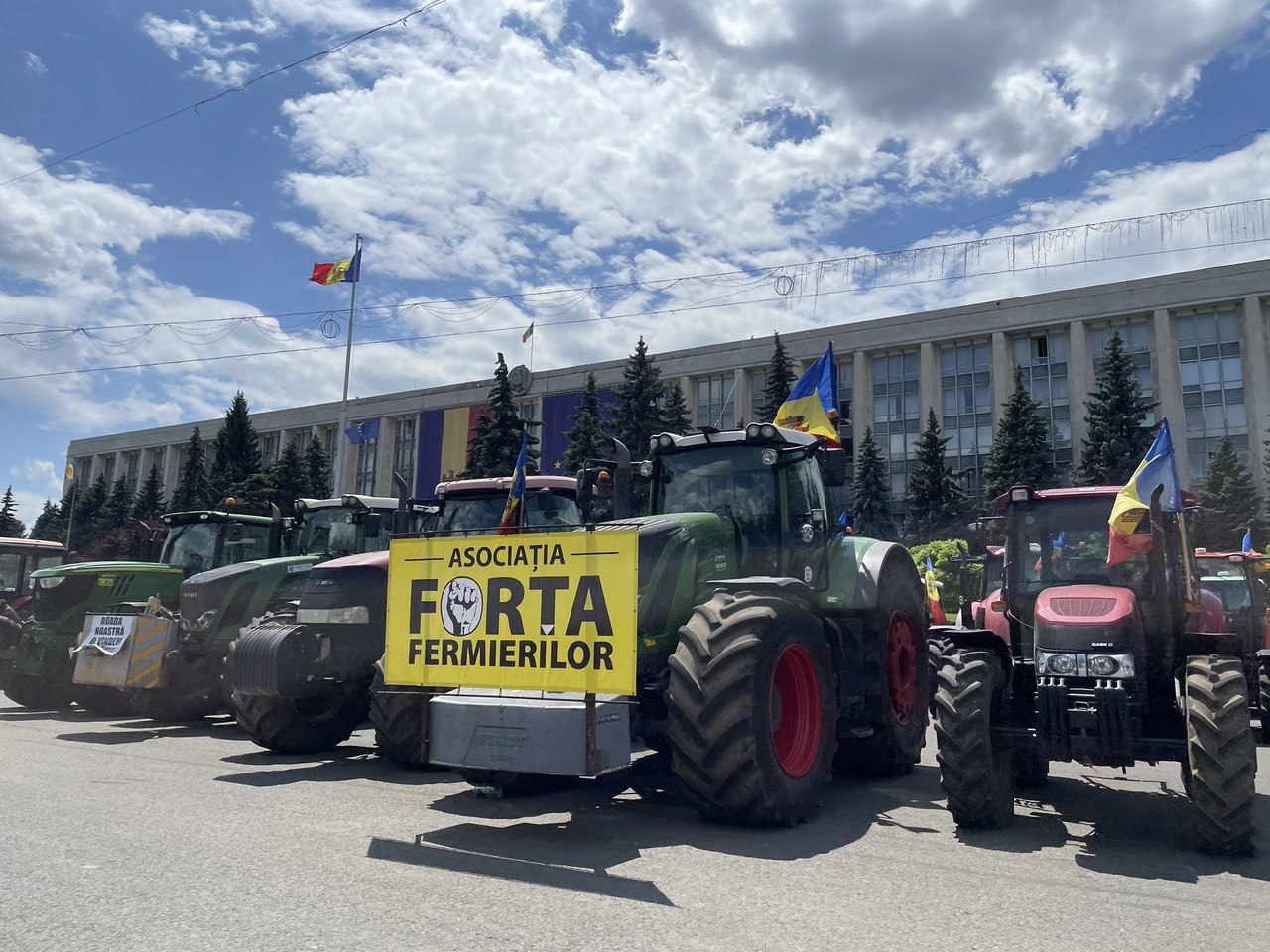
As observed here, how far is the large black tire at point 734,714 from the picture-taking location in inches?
237

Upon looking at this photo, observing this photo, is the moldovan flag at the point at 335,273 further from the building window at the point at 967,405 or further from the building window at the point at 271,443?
the building window at the point at 271,443

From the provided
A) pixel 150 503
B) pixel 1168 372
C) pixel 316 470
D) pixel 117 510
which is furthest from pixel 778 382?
pixel 117 510

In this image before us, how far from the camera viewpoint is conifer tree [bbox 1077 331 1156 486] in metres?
42.4

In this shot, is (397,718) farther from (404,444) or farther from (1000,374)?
(404,444)

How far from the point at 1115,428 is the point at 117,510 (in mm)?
67790

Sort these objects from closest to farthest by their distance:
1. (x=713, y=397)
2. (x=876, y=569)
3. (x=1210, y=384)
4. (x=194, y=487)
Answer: (x=876, y=569)
(x=1210, y=384)
(x=194, y=487)
(x=713, y=397)

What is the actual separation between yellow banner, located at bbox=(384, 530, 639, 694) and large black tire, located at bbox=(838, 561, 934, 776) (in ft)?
10.6

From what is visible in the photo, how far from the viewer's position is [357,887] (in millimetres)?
4969

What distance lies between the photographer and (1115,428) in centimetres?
4306

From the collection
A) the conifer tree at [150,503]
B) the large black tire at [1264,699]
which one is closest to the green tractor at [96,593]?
the large black tire at [1264,699]

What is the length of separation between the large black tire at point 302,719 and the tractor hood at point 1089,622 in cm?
620

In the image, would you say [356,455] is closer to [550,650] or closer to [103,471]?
[103,471]

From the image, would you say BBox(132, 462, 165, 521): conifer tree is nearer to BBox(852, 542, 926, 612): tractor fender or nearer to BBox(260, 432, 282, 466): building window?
BBox(260, 432, 282, 466): building window

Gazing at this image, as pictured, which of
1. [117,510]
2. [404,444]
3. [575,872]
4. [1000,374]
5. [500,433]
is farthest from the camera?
[404,444]
